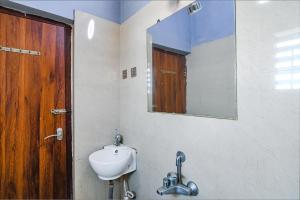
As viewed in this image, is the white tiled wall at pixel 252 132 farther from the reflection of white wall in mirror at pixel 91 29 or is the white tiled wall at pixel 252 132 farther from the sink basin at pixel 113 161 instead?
the reflection of white wall in mirror at pixel 91 29

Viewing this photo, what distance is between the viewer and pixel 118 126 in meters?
1.85

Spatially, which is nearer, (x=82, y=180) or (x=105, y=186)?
(x=82, y=180)

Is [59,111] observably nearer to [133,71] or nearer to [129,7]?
[133,71]

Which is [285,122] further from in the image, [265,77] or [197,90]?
A: [197,90]

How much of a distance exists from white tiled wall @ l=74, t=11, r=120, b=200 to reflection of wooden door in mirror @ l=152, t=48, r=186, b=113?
528 millimetres

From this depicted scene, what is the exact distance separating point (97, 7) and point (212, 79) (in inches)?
51.8

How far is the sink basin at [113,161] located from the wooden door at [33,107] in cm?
30

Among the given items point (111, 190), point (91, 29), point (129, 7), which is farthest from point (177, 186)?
point (129, 7)

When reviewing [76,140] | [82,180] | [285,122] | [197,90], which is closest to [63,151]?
[76,140]

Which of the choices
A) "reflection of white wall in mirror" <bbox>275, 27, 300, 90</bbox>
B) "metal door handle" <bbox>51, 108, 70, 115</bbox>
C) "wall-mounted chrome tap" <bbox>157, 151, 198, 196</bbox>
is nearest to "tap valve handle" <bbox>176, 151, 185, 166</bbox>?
"wall-mounted chrome tap" <bbox>157, 151, 198, 196</bbox>

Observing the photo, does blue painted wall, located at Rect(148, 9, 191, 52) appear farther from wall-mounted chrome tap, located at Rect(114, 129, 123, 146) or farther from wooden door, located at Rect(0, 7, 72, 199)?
wall-mounted chrome tap, located at Rect(114, 129, 123, 146)

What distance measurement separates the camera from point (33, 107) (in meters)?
1.43

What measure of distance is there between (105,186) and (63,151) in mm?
539

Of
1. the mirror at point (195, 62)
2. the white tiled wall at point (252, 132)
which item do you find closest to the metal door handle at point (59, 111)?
the mirror at point (195, 62)
